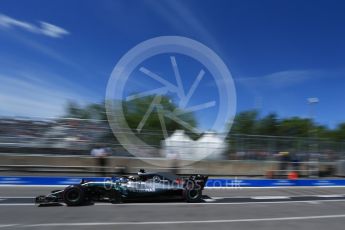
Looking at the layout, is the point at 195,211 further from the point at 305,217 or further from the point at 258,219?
the point at 305,217

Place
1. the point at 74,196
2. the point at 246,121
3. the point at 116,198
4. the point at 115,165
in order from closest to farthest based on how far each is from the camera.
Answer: the point at 74,196, the point at 116,198, the point at 115,165, the point at 246,121

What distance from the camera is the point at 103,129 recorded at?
21.2 m

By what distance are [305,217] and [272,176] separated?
11324mm

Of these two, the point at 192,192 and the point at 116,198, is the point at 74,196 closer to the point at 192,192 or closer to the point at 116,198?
the point at 116,198

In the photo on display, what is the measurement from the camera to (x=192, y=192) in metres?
13.7

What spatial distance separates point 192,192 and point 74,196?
13.1ft

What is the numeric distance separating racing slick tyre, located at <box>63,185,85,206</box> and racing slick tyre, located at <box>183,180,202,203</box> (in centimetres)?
354

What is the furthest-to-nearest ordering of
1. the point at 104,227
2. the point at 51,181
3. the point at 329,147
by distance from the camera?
the point at 329,147
the point at 51,181
the point at 104,227

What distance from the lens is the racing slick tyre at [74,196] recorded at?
1179 centimetres

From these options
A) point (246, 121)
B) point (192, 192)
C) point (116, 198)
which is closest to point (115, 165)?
point (192, 192)

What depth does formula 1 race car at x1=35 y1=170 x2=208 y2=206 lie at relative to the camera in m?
11.9

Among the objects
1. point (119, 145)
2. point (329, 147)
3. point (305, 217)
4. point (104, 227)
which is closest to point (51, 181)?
point (119, 145)

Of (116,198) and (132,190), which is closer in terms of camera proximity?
(116,198)

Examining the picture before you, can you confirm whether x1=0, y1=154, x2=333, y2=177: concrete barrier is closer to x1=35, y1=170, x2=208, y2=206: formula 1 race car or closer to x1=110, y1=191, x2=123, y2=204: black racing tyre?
x1=35, y1=170, x2=208, y2=206: formula 1 race car
